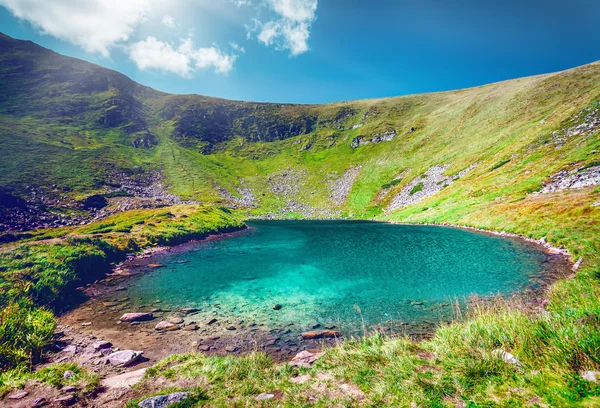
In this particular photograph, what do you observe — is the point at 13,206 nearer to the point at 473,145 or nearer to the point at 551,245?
the point at 551,245

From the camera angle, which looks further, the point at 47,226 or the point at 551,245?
the point at 47,226

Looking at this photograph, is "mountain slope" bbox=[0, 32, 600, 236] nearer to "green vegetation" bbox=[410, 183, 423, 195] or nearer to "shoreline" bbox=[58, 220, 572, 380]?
"green vegetation" bbox=[410, 183, 423, 195]

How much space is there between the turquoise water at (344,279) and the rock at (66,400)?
36.6 ft

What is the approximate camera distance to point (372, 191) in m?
116

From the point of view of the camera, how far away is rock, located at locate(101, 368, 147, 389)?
1061 centimetres

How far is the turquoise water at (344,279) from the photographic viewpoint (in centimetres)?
2053

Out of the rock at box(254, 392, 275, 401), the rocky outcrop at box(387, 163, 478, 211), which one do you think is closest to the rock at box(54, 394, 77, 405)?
the rock at box(254, 392, 275, 401)

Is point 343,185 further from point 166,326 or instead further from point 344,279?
point 166,326

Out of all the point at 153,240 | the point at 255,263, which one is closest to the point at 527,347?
the point at 255,263

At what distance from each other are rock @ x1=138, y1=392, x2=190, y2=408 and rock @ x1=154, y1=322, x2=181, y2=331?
10144 millimetres

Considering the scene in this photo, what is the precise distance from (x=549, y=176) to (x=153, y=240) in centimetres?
8463

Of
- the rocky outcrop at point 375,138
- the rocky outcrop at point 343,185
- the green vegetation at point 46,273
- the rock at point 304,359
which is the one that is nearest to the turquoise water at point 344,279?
the rock at point 304,359

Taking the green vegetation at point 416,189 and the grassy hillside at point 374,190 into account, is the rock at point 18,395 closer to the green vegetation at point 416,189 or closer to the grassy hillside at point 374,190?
the grassy hillside at point 374,190

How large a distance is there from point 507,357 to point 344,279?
2063 cm
